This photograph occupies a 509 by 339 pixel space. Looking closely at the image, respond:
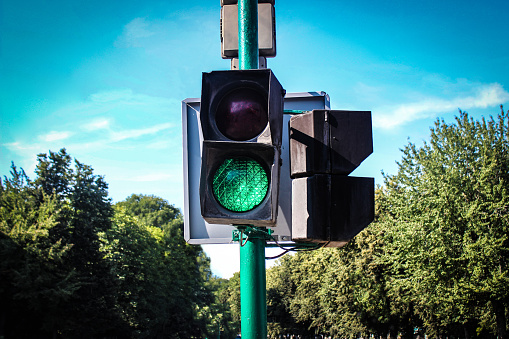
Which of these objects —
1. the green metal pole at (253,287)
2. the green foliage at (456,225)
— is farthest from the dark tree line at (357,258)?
the green metal pole at (253,287)

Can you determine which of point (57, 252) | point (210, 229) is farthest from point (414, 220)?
point (210, 229)

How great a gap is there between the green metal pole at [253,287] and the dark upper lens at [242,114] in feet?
2.54

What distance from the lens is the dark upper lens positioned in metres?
2.82

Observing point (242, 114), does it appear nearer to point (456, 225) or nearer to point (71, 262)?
point (456, 225)

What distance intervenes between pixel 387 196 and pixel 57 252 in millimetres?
22887

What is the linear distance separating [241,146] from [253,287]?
1101mm

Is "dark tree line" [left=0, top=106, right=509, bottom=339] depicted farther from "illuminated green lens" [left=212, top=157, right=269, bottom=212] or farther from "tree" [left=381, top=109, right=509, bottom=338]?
"illuminated green lens" [left=212, top=157, right=269, bottom=212]

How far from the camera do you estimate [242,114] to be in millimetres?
2844

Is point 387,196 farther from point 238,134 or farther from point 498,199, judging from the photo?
point 238,134

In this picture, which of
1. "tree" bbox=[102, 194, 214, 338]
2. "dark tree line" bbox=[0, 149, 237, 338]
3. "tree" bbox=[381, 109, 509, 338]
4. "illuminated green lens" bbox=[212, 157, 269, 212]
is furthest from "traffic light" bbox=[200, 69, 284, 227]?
"tree" bbox=[102, 194, 214, 338]

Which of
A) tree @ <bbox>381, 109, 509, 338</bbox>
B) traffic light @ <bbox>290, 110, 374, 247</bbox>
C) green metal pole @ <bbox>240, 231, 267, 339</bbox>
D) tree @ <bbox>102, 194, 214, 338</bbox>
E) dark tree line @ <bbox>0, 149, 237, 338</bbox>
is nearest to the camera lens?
traffic light @ <bbox>290, 110, 374, 247</bbox>

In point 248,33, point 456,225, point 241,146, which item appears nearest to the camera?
point 241,146

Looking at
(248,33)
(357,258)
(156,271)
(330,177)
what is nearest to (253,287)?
(330,177)

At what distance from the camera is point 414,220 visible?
32.4m
